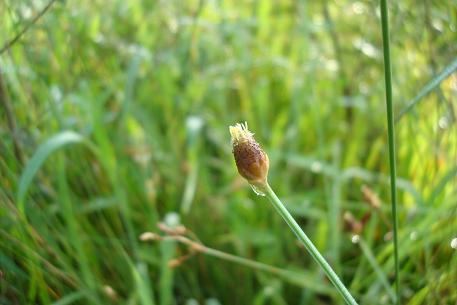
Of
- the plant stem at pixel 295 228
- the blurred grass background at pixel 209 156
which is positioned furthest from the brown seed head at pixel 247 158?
the blurred grass background at pixel 209 156

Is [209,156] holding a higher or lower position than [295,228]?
higher

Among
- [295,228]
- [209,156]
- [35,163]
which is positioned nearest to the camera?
[295,228]

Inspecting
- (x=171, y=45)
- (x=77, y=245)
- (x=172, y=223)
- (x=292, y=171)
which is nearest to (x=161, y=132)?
(x=171, y=45)

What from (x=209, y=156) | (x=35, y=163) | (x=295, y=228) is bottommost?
(x=295, y=228)

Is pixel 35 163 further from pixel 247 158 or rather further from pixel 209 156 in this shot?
pixel 209 156

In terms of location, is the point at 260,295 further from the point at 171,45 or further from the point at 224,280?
the point at 171,45

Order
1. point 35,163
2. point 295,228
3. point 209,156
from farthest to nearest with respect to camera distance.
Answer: point 209,156
point 35,163
point 295,228

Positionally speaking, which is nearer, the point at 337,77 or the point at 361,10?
the point at 361,10

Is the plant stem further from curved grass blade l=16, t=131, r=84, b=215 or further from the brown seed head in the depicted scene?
curved grass blade l=16, t=131, r=84, b=215

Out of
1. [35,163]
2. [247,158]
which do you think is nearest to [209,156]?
[35,163]
